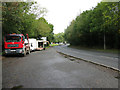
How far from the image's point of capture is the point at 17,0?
14086 millimetres

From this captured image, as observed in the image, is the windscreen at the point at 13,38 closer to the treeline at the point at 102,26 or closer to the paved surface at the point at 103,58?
the paved surface at the point at 103,58

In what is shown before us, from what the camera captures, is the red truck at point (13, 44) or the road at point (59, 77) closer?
the road at point (59, 77)

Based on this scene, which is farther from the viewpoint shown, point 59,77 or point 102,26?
point 102,26

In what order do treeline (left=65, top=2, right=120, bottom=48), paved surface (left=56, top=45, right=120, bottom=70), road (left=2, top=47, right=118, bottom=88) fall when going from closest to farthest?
road (left=2, top=47, right=118, bottom=88) → paved surface (left=56, top=45, right=120, bottom=70) → treeline (left=65, top=2, right=120, bottom=48)

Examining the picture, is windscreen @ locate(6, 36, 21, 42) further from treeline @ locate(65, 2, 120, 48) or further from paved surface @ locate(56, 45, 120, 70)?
treeline @ locate(65, 2, 120, 48)

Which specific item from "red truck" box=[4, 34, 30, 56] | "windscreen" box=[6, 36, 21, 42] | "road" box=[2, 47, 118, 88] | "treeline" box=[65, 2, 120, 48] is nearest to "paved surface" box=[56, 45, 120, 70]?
"road" box=[2, 47, 118, 88]

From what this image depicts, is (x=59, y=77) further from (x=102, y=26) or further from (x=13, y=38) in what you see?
(x=102, y=26)

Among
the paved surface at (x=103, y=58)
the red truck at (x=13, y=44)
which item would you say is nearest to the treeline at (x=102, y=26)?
the paved surface at (x=103, y=58)

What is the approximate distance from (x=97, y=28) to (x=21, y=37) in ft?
58.4

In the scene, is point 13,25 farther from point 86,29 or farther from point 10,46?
point 86,29

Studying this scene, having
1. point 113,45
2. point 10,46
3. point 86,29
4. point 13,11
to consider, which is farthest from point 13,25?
point 113,45

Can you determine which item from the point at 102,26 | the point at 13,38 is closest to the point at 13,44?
the point at 13,38

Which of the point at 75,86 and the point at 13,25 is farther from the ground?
the point at 13,25

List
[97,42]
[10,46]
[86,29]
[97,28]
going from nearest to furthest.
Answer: [10,46], [97,28], [86,29], [97,42]
